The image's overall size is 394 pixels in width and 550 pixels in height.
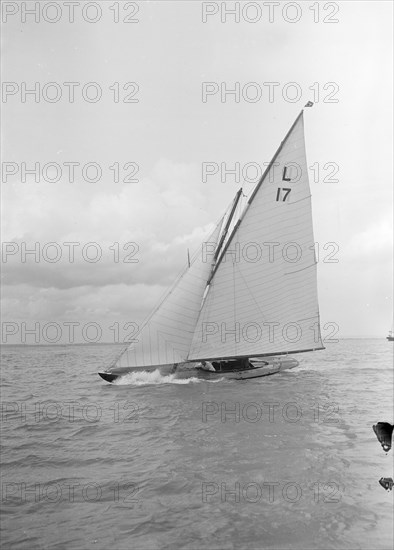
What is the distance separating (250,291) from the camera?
962 inches

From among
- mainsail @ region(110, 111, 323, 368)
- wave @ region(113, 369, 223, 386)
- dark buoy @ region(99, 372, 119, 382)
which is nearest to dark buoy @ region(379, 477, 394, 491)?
mainsail @ region(110, 111, 323, 368)

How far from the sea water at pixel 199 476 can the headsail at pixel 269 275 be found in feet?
Answer: 20.2

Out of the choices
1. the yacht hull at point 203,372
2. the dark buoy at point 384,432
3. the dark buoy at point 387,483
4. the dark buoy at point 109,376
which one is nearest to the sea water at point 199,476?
the dark buoy at point 387,483

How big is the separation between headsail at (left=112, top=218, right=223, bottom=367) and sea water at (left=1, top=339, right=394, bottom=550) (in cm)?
531

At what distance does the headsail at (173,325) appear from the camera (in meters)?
23.8

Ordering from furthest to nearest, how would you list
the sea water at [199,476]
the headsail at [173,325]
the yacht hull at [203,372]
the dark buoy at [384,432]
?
the yacht hull at [203,372]
the headsail at [173,325]
the sea water at [199,476]
the dark buoy at [384,432]

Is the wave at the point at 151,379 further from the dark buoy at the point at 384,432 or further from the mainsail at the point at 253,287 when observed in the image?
the dark buoy at the point at 384,432

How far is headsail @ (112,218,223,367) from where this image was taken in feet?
78.0

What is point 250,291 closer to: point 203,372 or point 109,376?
point 203,372

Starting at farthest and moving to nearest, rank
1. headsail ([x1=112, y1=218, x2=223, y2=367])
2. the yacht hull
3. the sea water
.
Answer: the yacht hull → headsail ([x1=112, y1=218, x2=223, y2=367]) → the sea water

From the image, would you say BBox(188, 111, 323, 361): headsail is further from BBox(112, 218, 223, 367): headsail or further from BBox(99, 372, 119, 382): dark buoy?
BBox(99, 372, 119, 382): dark buoy

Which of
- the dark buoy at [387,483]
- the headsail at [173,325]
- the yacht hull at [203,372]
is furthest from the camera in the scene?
the yacht hull at [203,372]

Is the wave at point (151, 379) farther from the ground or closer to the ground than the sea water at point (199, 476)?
closer to the ground

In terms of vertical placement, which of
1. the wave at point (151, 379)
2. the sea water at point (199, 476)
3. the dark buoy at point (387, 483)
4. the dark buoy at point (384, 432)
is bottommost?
the wave at point (151, 379)
